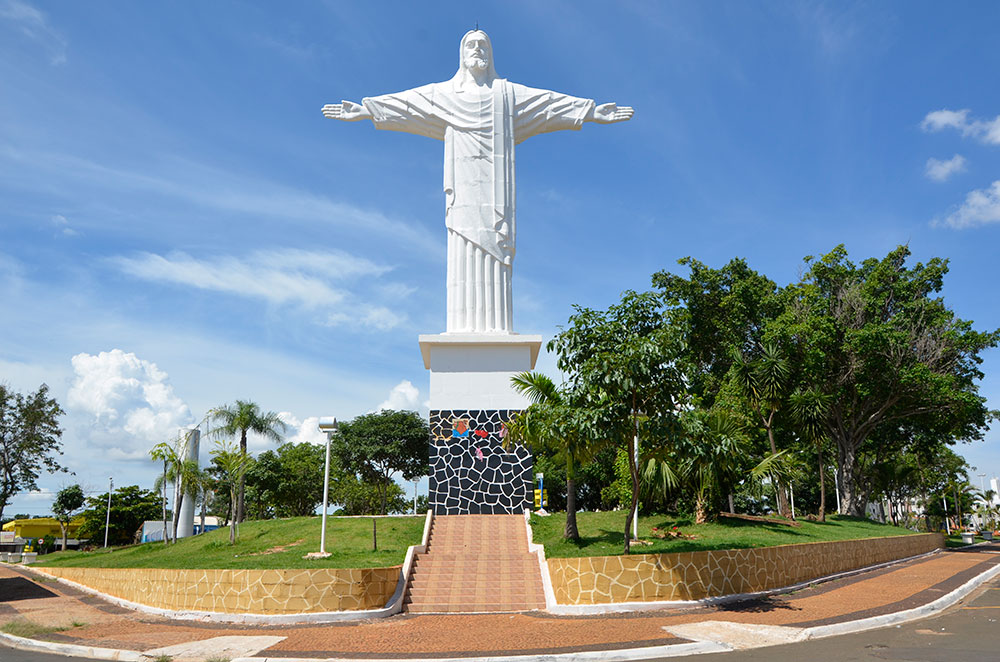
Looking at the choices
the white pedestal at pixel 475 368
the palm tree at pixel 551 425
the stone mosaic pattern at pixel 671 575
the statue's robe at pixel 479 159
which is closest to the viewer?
the stone mosaic pattern at pixel 671 575

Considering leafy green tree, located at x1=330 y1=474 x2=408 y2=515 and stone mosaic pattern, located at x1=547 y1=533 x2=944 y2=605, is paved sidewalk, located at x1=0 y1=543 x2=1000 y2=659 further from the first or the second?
leafy green tree, located at x1=330 y1=474 x2=408 y2=515

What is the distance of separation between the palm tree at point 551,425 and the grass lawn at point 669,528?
1906 millimetres

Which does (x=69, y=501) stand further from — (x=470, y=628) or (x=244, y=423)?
(x=470, y=628)

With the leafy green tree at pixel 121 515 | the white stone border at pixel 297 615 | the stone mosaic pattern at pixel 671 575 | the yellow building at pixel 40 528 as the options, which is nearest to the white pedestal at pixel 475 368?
the white stone border at pixel 297 615

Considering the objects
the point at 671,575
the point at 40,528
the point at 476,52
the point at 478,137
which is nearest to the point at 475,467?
the point at 671,575

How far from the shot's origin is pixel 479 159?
21000mm

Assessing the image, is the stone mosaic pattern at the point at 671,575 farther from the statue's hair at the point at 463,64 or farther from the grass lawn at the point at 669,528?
the statue's hair at the point at 463,64

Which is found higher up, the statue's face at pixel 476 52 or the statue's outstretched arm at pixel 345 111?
the statue's face at pixel 476 52

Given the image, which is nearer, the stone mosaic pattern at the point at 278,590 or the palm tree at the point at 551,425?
the stone mosaic pattern at the point at 278,590

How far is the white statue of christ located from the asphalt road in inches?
492

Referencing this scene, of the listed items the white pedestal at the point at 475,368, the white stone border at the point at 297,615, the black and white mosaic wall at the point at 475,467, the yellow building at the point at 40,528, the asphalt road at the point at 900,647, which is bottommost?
the yellow building at the point at 40,528

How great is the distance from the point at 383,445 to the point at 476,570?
34170 mm

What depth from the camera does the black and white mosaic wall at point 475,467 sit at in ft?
61.4

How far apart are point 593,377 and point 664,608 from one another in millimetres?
3937
